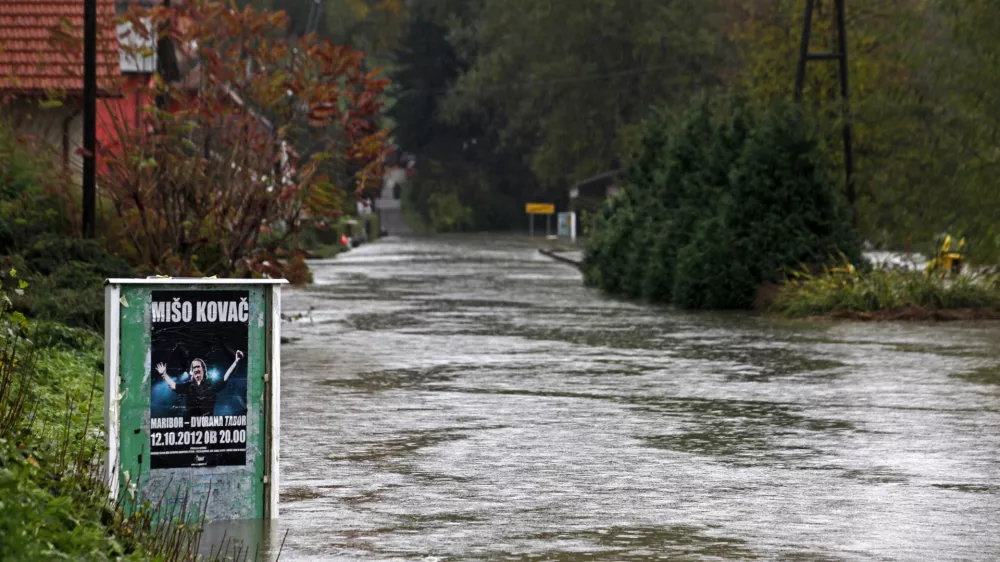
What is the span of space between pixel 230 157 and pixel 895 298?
434 inches

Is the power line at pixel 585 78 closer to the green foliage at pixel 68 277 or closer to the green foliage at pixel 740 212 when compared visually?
the green foliage at pixel 740 212

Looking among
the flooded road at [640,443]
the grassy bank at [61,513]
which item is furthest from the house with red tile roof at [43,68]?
the grassy bank at [61,513]

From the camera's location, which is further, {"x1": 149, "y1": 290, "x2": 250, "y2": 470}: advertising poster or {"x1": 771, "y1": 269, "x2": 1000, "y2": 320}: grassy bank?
{"x1": 771, "y1": 269, "x2": 1000, "y2": 320}: grassy bank

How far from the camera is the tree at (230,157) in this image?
843 inches

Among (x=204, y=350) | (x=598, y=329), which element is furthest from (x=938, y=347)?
(x=204, y=350)

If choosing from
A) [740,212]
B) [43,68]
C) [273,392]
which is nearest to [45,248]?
[43,68]

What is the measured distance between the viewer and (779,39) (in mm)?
46875

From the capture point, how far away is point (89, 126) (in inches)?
879

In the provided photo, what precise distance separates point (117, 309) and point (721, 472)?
4.44 metres

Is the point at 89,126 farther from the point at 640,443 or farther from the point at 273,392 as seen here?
the point at 273,392

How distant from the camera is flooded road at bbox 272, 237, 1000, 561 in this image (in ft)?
29.1

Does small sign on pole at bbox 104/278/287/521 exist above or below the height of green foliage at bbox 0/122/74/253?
below

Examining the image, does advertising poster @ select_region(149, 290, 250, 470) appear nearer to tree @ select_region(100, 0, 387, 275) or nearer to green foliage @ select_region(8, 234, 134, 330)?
green foliage @ select_region(8, 234, 134, 330)

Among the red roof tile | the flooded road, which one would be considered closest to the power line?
the red roof tile
